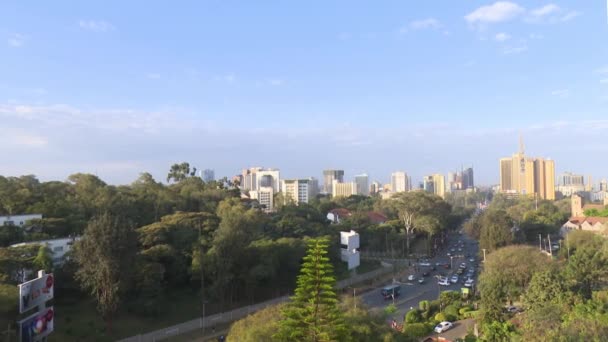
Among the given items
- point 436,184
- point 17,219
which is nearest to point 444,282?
point 17,219

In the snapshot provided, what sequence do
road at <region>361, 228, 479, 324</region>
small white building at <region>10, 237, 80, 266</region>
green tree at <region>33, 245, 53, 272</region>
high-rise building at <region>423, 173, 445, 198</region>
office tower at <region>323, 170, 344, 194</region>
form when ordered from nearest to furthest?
green tree at <region>33, 245, 53, 272</region>
small white building at <region>10, 237, 80, 266</region>
road at <region>361, 228, 479, 324</region>
high-rise building at <region>423, 173, 445, 198</region>
office tower at <region>323, 170, 344, 194</region>

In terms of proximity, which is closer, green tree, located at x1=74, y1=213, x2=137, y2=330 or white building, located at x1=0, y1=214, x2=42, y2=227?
green tree, located at x1=74, y1=213, x2=137, y2=330

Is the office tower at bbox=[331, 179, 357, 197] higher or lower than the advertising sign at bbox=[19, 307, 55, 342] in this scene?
higher

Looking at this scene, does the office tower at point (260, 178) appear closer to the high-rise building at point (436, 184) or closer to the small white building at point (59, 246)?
the high-rise building at point (436, 184)

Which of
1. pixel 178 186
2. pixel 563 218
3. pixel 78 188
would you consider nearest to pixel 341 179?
pixel 563 218

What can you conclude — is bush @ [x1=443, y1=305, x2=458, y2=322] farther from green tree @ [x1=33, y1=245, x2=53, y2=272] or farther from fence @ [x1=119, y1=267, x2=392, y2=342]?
green tree @ [x1=33, y1=245, x2=53, y2=272]

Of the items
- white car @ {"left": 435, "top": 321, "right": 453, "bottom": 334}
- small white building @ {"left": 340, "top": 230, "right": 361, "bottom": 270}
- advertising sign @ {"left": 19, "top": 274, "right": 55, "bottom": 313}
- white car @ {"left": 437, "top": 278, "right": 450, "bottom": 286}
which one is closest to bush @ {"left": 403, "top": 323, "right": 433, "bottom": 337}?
white car @ {"left": 435, "top": 321, "right": 453, "bottom": 334}
